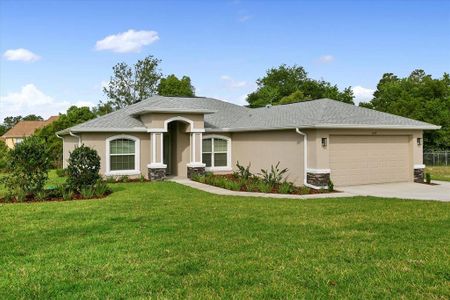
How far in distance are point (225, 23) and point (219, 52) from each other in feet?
14.0

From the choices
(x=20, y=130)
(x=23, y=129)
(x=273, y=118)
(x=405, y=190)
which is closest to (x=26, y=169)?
(x=273, y=118)

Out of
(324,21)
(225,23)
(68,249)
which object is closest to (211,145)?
(225,23)

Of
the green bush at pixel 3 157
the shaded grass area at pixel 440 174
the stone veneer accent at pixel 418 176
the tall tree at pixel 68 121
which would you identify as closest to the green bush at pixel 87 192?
the green bush at pixel 3 157

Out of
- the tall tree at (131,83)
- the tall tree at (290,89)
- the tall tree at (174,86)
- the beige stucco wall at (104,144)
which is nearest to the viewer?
the beige stucco wall at (104,144)

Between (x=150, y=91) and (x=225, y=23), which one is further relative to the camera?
(x=150, y=91)

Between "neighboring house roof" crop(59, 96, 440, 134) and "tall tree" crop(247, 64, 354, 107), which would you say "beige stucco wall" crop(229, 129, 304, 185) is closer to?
"neighboring house roof" crop(59, 96, 440, 134)

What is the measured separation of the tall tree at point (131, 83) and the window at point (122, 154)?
31.0 meters

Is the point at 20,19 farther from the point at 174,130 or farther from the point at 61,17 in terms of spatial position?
the point at 174,130

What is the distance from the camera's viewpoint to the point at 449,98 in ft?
122

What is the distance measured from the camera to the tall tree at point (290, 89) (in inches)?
1668

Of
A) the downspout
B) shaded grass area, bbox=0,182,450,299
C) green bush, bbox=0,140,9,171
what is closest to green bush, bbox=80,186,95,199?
shaded grass area, bbox=0,182,450,299

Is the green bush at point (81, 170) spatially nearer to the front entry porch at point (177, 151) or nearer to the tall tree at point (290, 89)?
the front entry porch at point (177, 151)

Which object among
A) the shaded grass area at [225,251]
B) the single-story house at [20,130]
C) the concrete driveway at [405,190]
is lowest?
the shaded grass area at [225,251]

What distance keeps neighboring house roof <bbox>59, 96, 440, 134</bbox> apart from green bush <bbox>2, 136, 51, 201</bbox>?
5.25 metres
